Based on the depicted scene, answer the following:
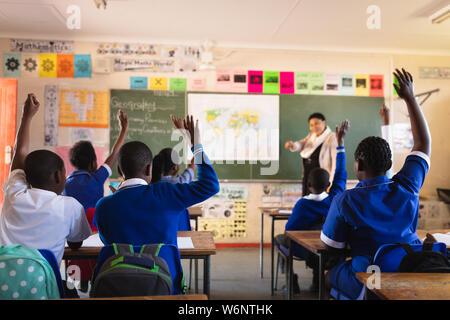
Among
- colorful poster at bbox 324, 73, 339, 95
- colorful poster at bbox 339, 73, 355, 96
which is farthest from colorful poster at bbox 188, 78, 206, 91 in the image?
colorful poster at bbox 339, 73, 355, 96

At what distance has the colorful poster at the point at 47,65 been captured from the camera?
15.5 feet

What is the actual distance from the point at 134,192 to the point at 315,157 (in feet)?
10.6

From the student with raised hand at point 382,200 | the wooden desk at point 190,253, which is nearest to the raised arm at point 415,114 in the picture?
the student with raised hand at point 382,200

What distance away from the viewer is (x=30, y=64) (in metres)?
4.70

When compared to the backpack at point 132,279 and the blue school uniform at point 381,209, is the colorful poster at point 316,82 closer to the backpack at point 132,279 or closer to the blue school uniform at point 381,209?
the blue school uniform at point 381,209

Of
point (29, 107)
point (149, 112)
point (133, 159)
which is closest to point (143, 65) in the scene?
point (149, 112)

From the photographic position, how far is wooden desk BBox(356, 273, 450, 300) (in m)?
1.07

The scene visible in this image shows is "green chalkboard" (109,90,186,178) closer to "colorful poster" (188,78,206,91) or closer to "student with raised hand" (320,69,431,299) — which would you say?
"colorful poster" (188,78,206,91)

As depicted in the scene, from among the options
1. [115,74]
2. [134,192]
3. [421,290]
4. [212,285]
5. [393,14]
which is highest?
[393,14]

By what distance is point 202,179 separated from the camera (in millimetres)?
1521

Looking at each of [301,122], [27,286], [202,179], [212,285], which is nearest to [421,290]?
[202,179]

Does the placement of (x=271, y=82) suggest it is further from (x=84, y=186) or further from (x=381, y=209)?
(x=381, y=209)

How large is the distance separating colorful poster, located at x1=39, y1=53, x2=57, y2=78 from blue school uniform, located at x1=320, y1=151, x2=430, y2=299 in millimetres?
4248

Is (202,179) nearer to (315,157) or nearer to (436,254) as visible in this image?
(436,254)
